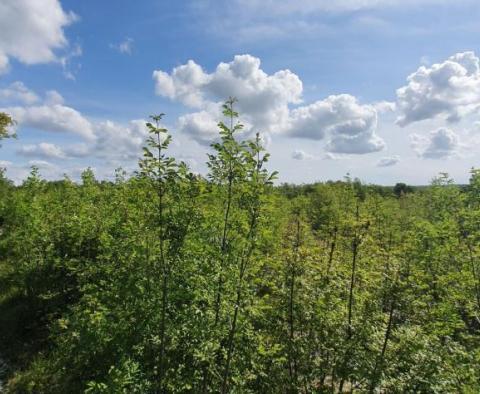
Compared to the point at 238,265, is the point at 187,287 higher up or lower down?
lower down

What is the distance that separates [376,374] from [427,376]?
807mm


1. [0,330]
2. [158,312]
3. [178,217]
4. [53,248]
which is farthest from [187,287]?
[0,330]

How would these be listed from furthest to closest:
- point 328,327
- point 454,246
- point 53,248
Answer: point 53,248 → point 454,246 → point 328,327

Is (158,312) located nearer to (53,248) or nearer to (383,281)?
(383,281)

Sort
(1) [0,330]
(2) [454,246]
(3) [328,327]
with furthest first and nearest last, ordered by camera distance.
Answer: (1) [0,330], (2) [454,246], (3) [328,327]

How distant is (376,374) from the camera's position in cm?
600

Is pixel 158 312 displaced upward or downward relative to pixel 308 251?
downward

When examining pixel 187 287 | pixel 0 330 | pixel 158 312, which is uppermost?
pixel 187 287

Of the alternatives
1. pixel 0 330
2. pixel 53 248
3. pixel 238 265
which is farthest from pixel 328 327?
pixel 0 330

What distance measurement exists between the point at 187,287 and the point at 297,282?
7.72ft

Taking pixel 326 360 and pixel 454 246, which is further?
pixel 454 246

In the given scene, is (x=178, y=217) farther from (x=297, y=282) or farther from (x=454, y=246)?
(x=454, y=246)

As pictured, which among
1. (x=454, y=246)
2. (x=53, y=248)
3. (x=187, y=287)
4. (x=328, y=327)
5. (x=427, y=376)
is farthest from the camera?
(x=53, y=248)

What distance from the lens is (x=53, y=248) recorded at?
11852mm
